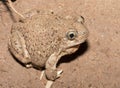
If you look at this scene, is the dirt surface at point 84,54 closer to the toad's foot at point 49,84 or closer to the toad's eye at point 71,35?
the toad's foot at point 49,84

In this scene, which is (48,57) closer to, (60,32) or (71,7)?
(60,32)

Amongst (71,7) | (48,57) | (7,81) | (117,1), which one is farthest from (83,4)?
(7,81)

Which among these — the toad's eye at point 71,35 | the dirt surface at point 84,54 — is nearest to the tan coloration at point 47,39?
the toad's eye at point 71,35

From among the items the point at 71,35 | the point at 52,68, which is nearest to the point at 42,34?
the point at 71,35

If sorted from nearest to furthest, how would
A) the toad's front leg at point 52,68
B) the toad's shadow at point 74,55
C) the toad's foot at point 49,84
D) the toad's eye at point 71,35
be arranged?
the toad's eye at point 71,35, the toad's front leg at point 52,68, the toad's foot at point 49,84, the toad's shadow at point 74,55

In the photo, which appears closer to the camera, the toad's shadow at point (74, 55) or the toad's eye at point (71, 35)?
the toad's eye at point (71, 35)

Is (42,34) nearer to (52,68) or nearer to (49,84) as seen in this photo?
(52,68)
